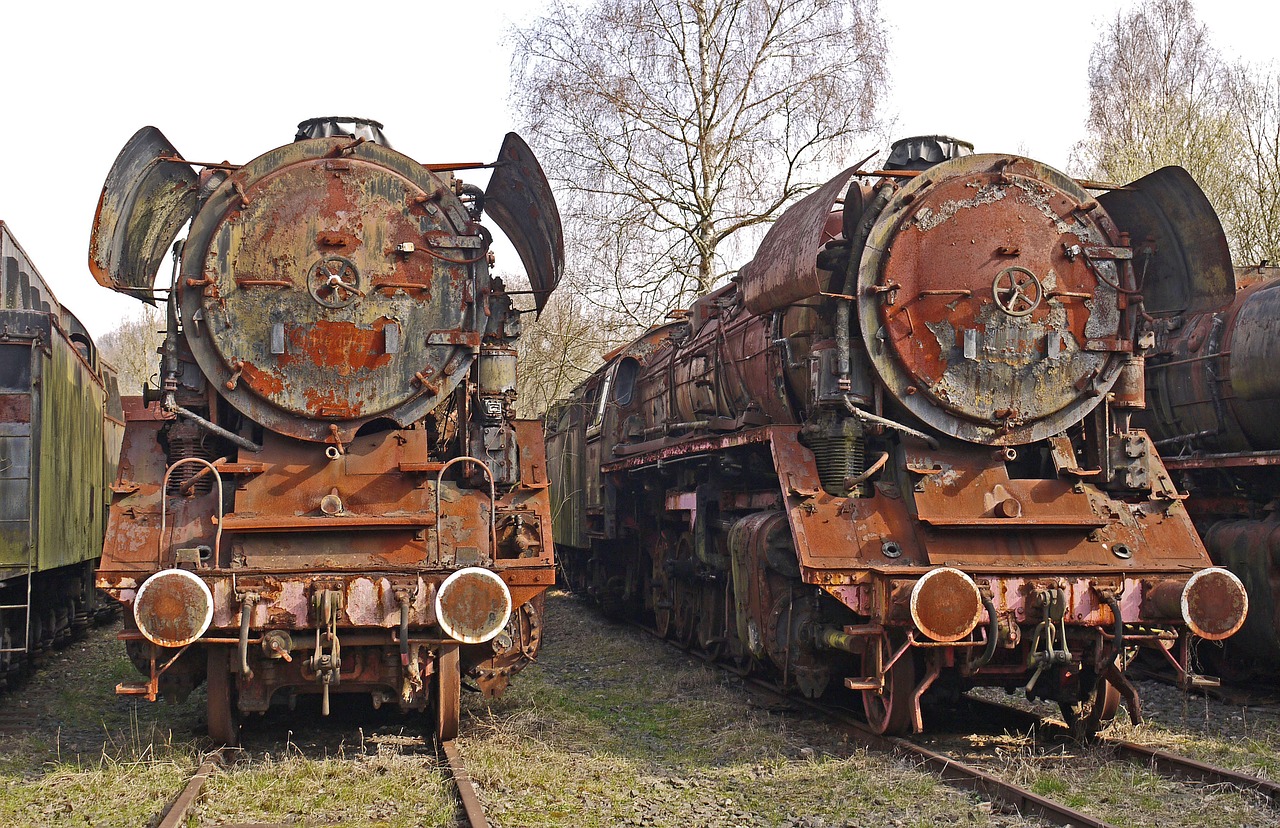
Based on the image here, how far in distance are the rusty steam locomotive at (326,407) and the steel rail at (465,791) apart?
0.29 metres

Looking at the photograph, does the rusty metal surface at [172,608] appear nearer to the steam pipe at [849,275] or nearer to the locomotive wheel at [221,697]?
the locomotive wheel at [221,697]

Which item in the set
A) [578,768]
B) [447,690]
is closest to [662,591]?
[447,690]

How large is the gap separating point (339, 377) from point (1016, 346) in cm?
411

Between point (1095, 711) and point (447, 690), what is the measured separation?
385cm

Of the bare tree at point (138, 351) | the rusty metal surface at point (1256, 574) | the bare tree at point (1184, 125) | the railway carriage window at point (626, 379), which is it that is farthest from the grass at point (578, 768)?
the bare tree at point (138, 351)

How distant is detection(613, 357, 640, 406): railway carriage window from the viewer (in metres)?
12.8

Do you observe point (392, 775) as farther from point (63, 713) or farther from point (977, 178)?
point (977, 178)

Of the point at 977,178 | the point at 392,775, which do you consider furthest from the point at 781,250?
the point at 392,775

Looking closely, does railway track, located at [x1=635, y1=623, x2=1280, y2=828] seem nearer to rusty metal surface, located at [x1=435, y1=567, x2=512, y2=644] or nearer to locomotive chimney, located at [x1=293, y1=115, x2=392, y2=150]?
rusty metal surface, located at [x1=435, y1=567, x2=512, y2=644]

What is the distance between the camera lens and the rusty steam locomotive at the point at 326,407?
6.76 metres

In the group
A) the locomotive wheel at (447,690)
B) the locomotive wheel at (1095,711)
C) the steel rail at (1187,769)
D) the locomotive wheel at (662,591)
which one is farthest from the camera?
the locomotive wheel at (662,591)

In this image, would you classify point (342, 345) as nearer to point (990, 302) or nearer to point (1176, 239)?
point (990, 302)

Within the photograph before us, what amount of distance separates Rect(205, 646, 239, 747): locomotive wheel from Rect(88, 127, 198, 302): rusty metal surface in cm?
225

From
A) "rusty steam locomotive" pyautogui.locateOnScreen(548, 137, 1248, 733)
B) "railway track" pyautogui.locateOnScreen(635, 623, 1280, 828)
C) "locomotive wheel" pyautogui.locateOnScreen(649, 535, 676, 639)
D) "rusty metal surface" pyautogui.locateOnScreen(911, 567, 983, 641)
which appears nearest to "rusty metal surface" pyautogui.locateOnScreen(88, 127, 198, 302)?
"rusty steam locomotive" pyautogui.locateOnScreen(548, 137, 1248, 733)
